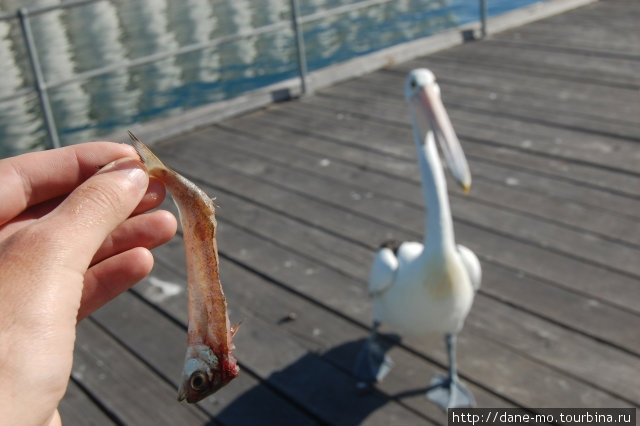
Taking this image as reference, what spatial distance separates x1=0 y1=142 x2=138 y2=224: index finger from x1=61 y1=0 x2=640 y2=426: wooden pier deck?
4.83 feet

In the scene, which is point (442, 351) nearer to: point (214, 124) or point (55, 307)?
point (55, 307)

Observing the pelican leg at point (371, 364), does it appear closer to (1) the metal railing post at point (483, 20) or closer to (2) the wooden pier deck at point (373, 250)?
(2) the wooden pier deck at point (373, 250)

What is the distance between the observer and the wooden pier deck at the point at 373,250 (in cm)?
289

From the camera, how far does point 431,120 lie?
9.86ft

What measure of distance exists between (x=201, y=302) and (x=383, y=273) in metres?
1.63

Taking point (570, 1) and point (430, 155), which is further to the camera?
point (570, 1)

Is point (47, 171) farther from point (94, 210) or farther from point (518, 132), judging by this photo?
point (518, 132)

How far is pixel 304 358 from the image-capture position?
3.09 m

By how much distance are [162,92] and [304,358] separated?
6665 mm

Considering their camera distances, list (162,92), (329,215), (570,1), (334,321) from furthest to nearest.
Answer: (162,92) → (570,1) → (329,215) → (334,321)

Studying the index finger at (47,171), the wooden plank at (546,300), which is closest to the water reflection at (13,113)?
the wooden plank at (546,300)

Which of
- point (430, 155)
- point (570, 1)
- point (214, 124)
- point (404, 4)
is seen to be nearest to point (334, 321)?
point (430, 155)

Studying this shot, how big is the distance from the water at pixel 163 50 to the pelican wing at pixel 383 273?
18.1ft

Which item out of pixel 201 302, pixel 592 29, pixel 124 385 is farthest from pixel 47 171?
pixel 592 29
